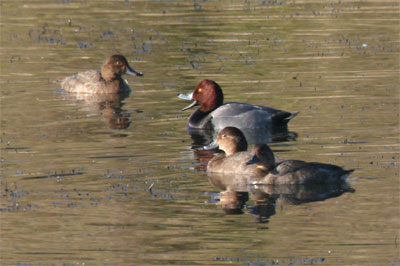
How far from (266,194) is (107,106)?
23.5 feet

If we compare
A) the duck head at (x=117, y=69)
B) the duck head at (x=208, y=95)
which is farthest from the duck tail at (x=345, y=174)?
the duck head at (x=117, y=69)

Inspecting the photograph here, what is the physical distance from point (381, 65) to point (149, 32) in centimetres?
661

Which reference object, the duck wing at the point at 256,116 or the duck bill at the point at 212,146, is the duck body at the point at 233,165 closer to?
the duck bill at the point at 212,146

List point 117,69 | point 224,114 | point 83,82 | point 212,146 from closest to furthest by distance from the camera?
point 212,146
point 224,114
point 83,82
point 117,69

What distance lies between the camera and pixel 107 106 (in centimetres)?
1745

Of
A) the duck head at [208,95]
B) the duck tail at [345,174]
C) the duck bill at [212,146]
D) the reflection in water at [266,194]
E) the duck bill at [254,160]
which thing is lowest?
the reflection in water at [266,194]

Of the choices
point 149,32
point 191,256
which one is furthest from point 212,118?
point 149,32

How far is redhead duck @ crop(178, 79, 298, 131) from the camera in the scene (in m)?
14.9

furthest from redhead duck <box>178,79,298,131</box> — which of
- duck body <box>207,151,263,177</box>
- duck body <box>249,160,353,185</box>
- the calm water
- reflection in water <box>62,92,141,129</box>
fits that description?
duck body <box>249,160,353,185</box>

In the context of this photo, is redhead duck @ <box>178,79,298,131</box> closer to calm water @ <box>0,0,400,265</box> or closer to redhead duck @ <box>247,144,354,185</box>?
calm water @ <box>0,0,400,265</box>

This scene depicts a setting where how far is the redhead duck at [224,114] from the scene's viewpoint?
48.9 ft

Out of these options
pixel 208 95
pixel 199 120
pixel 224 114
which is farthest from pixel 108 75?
pixel 224 114

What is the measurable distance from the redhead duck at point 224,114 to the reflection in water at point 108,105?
101 cm

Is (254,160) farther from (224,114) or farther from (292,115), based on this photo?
(224,114)
